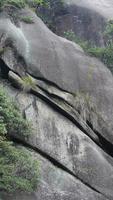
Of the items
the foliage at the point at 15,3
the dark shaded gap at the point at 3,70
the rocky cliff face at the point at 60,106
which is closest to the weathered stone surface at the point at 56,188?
the rocky cliff face at the point at 60,106

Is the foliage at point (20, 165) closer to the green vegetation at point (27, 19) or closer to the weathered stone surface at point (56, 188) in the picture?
the weathered stone surface at point (56, 188)

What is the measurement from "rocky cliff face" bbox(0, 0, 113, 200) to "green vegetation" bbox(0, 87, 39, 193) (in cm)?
31

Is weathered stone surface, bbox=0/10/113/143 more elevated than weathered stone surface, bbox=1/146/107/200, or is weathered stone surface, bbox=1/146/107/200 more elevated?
weathered stone surface, bbox=0/10/113/143

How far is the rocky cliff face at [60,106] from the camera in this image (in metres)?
14.3

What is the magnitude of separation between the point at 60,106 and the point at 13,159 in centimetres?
342

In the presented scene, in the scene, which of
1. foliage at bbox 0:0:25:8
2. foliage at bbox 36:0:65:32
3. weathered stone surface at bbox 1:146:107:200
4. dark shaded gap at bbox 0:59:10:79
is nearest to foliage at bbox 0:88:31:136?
weathered stone surface at bbox 1:146:107:200

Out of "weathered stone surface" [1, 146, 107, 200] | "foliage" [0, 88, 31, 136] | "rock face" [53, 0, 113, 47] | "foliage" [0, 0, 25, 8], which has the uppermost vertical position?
"foliage" [0, 0, 25, 8]

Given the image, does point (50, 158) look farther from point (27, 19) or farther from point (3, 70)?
point (27, 19)

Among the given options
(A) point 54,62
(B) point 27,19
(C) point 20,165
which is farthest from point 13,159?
(B) point 27,19

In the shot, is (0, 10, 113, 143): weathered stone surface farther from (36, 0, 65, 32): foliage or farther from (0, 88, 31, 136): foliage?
(36, 0, 65, 32): foliage

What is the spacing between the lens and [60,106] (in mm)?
15953

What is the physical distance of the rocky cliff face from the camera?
14320mm

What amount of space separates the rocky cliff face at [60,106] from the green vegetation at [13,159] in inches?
12.2

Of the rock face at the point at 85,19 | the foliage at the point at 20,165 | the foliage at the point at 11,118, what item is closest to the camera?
the foliage at the point at 20,165
